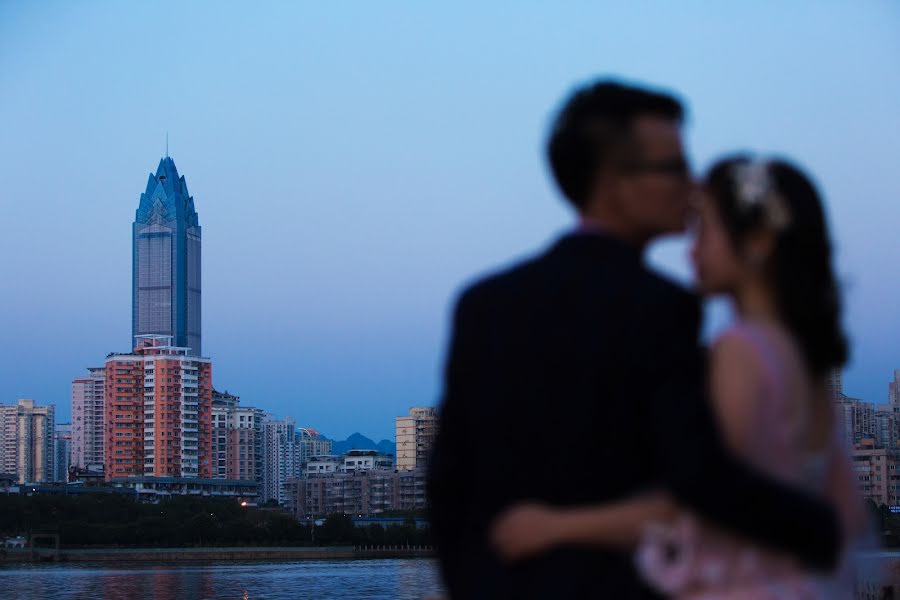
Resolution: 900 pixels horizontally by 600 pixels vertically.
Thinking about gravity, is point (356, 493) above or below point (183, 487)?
below

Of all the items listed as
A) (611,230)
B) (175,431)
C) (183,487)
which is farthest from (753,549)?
(175,431)

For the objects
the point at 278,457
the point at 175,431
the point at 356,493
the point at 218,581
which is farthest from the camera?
the point at 278,457

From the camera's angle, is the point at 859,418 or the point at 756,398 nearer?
the point at 756,398

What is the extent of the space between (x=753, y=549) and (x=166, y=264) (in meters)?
149

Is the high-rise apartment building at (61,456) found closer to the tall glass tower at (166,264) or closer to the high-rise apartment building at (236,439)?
the tall glass tower at (166,264)

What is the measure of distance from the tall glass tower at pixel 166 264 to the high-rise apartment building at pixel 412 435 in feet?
83.1

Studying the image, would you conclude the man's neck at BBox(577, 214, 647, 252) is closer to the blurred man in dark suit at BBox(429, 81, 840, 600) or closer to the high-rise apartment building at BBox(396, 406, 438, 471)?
the blurred man in dark suit at BBox(429, 81, 840, 600)

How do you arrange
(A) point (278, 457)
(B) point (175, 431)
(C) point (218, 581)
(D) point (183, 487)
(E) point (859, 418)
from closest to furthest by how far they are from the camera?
(C) point (218, 581) → (D) point (183, 487) → (B) point (175, 431) → (E) point (859, 418) → (A) point (278, 457)

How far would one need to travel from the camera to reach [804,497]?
154 cm

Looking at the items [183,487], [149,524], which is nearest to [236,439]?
[183,487]

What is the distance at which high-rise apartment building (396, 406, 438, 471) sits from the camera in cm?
A: 13388

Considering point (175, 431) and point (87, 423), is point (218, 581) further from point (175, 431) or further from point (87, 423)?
point (87, 423)

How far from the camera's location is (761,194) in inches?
63.5

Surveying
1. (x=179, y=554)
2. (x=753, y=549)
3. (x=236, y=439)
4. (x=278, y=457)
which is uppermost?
(x=236, y=439)
